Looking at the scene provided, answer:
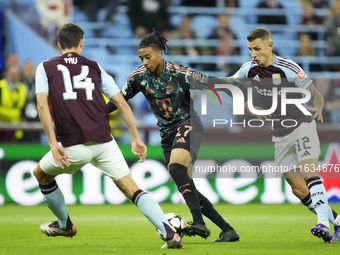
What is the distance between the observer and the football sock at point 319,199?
17.5 feet

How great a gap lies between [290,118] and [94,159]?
7.26 feet

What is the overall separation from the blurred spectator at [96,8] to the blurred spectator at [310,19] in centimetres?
536

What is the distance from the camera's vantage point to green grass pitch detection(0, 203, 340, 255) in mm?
4972

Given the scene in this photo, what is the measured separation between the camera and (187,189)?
547 cm

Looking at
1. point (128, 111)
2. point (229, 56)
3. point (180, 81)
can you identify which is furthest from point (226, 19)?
point (128, 111)

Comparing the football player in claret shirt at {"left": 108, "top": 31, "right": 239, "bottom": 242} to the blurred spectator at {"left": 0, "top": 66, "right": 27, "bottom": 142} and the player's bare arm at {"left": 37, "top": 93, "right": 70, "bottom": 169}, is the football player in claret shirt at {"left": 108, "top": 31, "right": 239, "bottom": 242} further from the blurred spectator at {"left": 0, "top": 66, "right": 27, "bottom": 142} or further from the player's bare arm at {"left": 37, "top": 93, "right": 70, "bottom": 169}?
the blurred spectator at {"left": 0, "top": 66, "right": 27, "bottom": 142}

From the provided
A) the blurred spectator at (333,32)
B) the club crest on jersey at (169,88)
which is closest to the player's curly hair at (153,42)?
the club crest on jersey at (169,88)

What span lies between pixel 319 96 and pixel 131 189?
2196 millimetres

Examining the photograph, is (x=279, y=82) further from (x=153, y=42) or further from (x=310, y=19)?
(x=310, y=19)

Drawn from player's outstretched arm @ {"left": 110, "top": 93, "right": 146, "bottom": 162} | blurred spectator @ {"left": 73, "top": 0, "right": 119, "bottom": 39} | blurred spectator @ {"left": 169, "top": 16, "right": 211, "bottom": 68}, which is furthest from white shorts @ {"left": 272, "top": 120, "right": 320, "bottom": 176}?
blurred spectator @ {"left": 73, "top": 0, "right": 119, "bottom": 39}

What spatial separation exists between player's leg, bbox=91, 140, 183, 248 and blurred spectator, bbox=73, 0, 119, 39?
10.8 m

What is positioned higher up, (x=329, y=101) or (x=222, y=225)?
(x=329, y=101)

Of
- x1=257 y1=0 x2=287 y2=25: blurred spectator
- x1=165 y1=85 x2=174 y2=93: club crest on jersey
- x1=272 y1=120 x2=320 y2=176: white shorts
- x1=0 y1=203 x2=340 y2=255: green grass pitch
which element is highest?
x1=257 y1=0 x2=287 y2=25: blurred spectator

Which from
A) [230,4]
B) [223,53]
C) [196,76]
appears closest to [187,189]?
[196,76]
